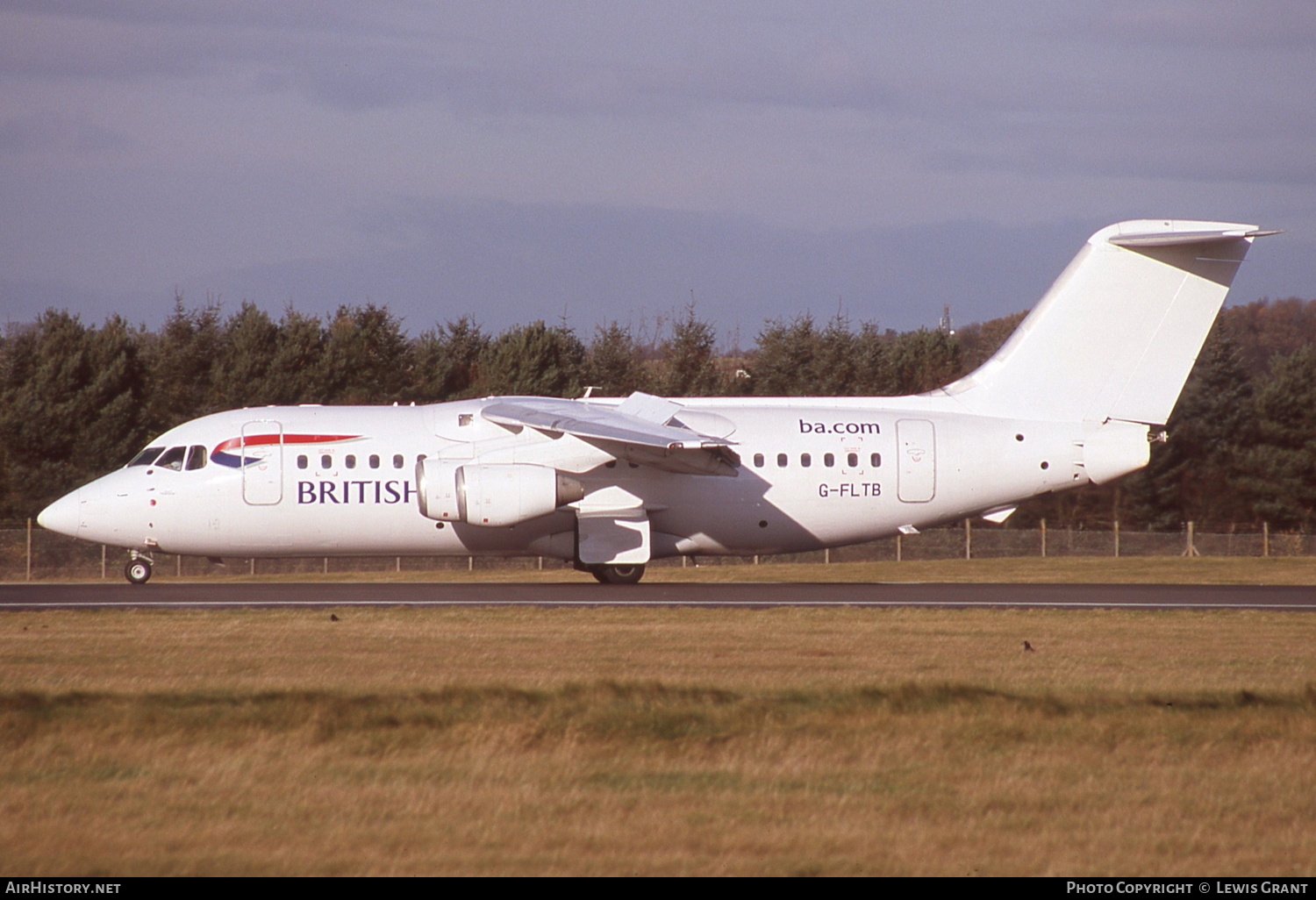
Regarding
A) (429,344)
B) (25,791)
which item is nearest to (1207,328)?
(25,791)

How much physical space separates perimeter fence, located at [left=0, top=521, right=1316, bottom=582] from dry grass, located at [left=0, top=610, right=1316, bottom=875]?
24.8 metres

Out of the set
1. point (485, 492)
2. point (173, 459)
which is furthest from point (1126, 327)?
point (173, 459)

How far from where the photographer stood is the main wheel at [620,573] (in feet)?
84.3

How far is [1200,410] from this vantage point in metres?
54.8

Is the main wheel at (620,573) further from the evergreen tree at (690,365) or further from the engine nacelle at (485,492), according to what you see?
the evergreen tree at (690,365)

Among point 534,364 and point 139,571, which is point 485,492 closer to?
point 139,571

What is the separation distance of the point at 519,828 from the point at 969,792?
291 centimetres

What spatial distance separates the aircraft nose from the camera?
83.1 ft

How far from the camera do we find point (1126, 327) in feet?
86.4

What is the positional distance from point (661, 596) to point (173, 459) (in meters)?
9.35

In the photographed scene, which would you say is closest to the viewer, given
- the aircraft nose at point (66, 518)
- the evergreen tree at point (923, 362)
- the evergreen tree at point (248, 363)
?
the aircraft nose at point (66, 518)

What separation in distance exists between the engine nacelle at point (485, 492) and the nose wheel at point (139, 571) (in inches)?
232

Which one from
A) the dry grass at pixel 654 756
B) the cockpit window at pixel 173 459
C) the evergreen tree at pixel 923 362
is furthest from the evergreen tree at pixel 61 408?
the dry grass at pixel 654 756
